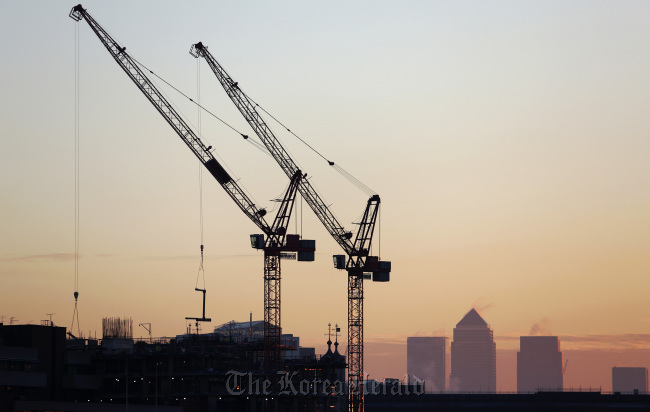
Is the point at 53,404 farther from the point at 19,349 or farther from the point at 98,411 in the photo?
the point at 19,349

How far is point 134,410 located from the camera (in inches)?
7638

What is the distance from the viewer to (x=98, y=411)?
182875 mm

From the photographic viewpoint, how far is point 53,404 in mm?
174000

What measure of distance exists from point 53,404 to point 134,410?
22876mm

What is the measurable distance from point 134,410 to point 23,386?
77.0ft

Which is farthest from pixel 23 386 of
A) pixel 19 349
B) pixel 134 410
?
pixel 134 410

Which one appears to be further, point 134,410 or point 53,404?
point 134,410

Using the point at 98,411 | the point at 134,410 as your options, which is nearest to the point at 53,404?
the point at 98,411

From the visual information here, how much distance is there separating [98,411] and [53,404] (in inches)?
430

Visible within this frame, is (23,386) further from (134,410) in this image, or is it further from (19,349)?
(134,410)

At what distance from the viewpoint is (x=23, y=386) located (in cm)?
19975

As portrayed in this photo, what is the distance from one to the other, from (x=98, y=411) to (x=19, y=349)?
85.0 feet

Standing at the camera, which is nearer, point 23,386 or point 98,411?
point 98,411

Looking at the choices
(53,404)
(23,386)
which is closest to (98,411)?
(53,404)
